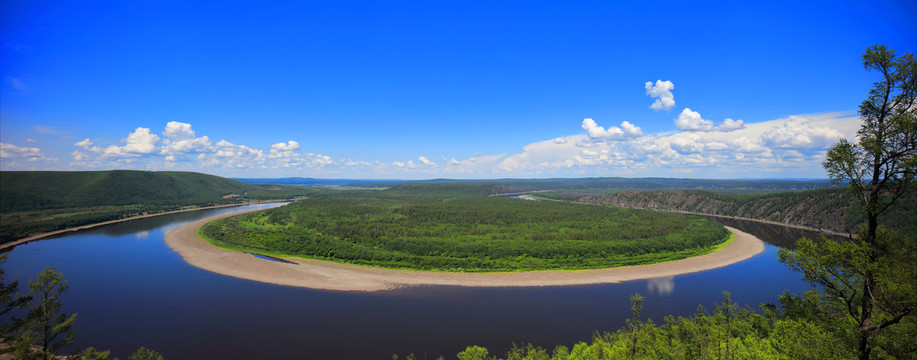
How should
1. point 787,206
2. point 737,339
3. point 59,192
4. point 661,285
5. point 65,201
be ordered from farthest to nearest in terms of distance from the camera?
1. point 59,192
2. point 65,201
3. point 787,206
4. point 661,285
5. point 737,339

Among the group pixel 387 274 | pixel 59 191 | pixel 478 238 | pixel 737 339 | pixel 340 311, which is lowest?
pixel 340 311

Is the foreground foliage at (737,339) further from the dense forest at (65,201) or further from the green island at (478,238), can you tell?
the dense forest at (65,201)

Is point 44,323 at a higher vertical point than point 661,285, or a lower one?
higher

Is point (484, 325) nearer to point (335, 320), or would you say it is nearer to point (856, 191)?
point (335, 320)

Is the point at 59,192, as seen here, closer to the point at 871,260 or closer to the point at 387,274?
the point at 387,274

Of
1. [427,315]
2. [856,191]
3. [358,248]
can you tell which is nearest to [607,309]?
[427,315]

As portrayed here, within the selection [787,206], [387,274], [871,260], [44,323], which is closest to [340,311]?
[387,274]
